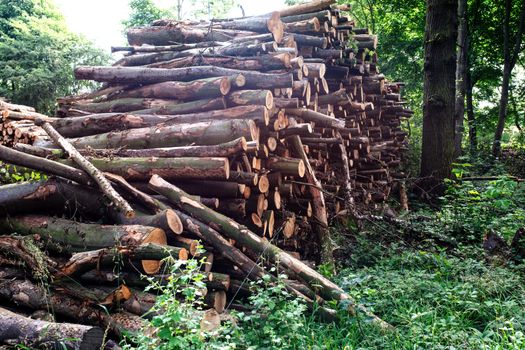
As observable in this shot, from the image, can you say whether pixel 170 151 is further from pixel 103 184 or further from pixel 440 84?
pixel 440 84

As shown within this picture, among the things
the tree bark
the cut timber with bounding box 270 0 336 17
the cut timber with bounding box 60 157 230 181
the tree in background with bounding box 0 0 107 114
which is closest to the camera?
the cut timber with bounding box 60 157 230 181

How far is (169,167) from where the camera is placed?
491 cm

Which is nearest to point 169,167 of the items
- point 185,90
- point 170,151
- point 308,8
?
point 170,151

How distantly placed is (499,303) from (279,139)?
347 cm

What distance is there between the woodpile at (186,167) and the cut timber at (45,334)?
0.25 feet

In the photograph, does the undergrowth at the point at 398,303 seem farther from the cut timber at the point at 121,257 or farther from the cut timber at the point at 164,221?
the cut timber at the point at 164,221

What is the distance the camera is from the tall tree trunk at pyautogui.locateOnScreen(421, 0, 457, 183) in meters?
9.55

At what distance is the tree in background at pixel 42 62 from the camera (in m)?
17.9

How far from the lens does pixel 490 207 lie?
7273 millimetres

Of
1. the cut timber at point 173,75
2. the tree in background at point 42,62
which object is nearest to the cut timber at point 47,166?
the cut timber at point 173,75

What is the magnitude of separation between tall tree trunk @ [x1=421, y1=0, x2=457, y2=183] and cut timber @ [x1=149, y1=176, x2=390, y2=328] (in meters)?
6.25

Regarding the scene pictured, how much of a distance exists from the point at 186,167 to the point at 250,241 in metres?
1.09

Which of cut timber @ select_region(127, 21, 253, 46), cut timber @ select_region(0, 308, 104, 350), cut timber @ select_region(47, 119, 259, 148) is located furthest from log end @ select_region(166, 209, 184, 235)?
cut timber @ select_region(127, 21, 253, 46)

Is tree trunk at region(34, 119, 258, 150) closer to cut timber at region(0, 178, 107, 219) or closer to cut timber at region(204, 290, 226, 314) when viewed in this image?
cut timber at region(0, 178, 107, 219)
